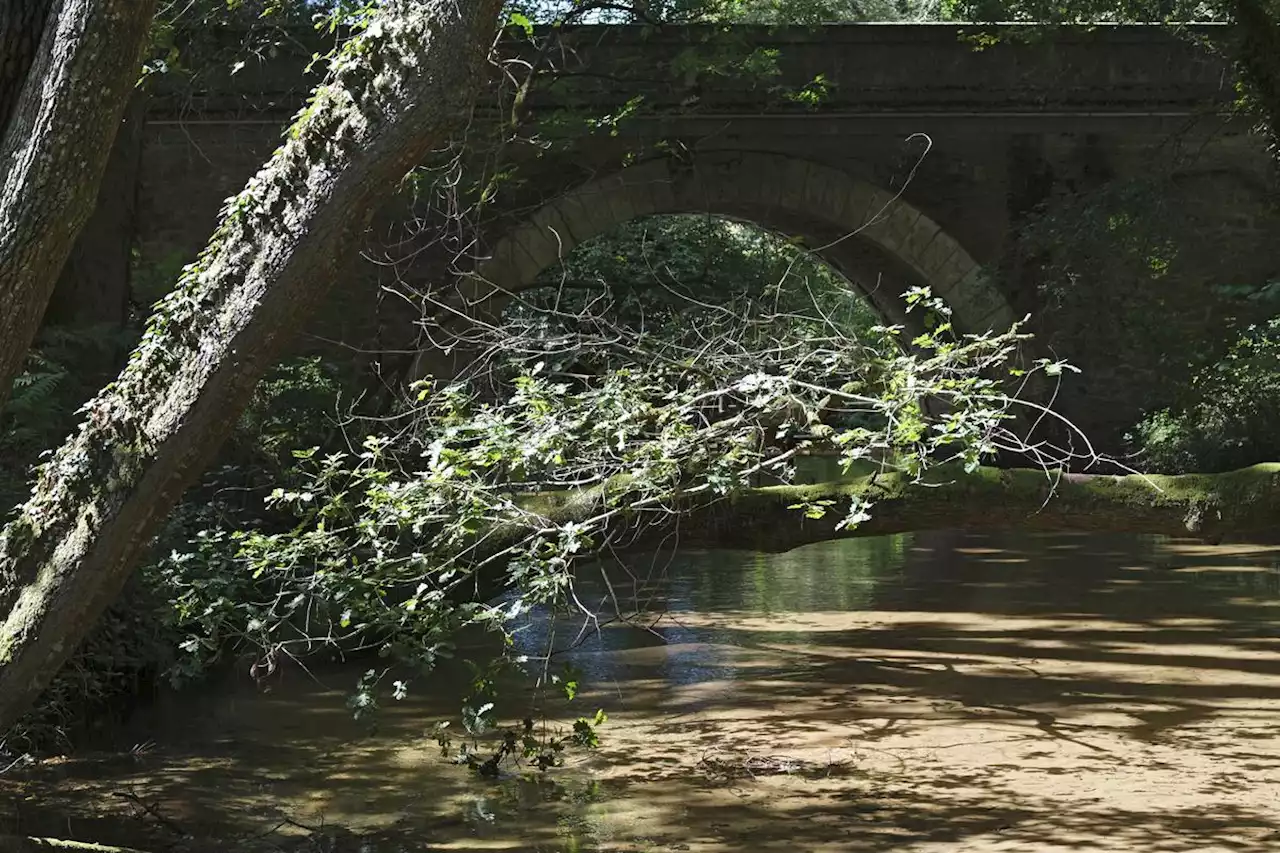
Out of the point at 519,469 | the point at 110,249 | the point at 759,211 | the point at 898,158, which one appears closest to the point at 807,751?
the point at 519,469

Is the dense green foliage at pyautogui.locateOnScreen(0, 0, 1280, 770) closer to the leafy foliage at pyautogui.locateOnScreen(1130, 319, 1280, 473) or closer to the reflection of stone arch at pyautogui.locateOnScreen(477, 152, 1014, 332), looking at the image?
the reflection of stone arch at pyautogui.locateOnScreen(477, 152, 1014, 332)

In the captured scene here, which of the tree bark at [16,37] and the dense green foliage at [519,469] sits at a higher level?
the tree bark at [16,37]

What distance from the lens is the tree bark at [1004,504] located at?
20.2ft

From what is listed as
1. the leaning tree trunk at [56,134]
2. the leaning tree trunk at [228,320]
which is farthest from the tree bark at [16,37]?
the leaning tree trunk at [228,320]

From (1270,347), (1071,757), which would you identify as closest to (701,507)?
(1071,757)

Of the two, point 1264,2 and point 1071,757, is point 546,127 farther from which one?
point 1071,757

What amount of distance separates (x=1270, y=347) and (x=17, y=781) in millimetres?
11341

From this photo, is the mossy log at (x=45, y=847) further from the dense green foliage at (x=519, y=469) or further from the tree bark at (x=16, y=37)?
the tree bark at (x=16, y=37)

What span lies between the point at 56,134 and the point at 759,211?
12.7 m

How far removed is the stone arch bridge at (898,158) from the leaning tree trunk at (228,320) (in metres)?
9.85

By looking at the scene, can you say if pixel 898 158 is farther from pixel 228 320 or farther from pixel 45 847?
pixel 45 847

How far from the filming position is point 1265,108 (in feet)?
34.1

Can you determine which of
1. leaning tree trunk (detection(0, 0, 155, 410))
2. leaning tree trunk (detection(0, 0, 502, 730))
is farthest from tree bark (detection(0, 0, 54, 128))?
leaning tree trunk (detection(0, 0, 502, 730))

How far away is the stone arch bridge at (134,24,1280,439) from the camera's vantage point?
1463cm
